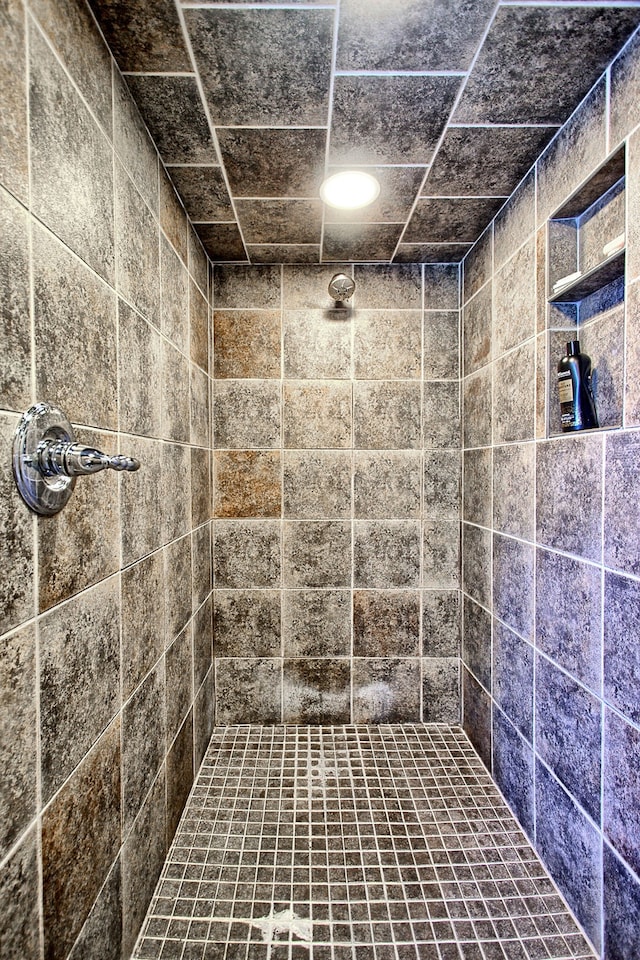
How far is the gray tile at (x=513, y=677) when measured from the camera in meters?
1.38

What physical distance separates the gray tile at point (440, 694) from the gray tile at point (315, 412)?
3.50 feet

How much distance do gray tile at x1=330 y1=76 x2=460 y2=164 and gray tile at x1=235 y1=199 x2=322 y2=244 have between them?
0.27m

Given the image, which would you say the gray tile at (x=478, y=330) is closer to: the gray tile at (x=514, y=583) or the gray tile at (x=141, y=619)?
the gray tile at (x=514, y=583)

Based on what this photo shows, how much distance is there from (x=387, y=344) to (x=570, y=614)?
4.19 ft

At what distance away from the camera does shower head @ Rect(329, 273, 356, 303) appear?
183 centimetres

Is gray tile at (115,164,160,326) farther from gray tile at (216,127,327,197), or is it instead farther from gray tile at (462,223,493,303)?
gray tile at (462,223,493,303)

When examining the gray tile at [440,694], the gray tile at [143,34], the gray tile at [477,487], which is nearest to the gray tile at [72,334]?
the gray tile at [143,34]

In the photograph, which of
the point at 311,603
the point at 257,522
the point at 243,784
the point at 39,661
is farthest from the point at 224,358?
the point at 243,784

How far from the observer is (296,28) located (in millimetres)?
926

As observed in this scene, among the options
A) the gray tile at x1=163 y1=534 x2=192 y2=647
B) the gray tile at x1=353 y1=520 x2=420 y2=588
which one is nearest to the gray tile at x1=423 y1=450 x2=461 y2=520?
the gray tile at x1=353 y1=520 x2=420 y2=588

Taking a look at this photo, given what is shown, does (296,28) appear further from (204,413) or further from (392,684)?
(392,684)

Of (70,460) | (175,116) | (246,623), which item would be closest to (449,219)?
(175,116)

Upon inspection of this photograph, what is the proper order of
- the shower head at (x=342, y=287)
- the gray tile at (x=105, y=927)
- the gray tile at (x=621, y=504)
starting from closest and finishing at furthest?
the gray tile at (x=105, y=927), the gray tile at (x=621, y=504), the shower head at (x=342, y=287)

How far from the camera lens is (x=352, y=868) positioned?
1275 millimetres
